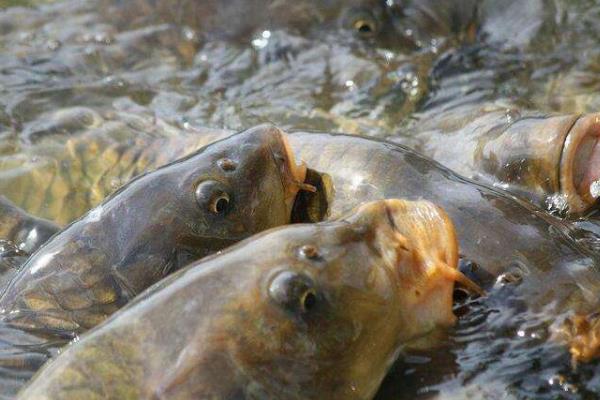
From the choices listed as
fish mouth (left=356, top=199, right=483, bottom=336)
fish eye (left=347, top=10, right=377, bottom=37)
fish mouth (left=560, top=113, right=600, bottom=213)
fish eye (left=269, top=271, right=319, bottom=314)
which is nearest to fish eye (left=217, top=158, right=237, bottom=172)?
fish mouth (left=356, top=199, right=483, bottom=336)

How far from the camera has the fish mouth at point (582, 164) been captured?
4.09 meters

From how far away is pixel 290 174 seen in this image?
371 centimetres

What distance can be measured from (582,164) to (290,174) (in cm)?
124

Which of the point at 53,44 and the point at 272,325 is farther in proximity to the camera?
the point at 53,44

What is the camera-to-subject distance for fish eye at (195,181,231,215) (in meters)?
3.44

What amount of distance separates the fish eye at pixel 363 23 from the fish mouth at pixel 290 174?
9.73 ft

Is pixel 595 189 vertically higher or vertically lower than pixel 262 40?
higher

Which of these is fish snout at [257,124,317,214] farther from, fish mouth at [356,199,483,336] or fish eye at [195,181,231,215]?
fish mouth at [356,199,483,336]

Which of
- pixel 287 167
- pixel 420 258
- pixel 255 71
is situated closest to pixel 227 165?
pixel 287 167

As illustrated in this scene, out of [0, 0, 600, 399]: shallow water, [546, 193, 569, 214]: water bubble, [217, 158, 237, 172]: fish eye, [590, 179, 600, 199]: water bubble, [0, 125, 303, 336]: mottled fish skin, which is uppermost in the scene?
[217, 158, 237, 172]: fish eye

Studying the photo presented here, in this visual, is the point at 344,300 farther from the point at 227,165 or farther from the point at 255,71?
the point at 255,71

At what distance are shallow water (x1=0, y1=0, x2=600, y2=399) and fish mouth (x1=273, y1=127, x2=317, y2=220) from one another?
1760 millimetres

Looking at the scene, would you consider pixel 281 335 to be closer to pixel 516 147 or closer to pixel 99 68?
pixel 516 147

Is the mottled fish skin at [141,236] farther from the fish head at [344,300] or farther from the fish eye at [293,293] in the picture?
the fish eye at [293,293]
